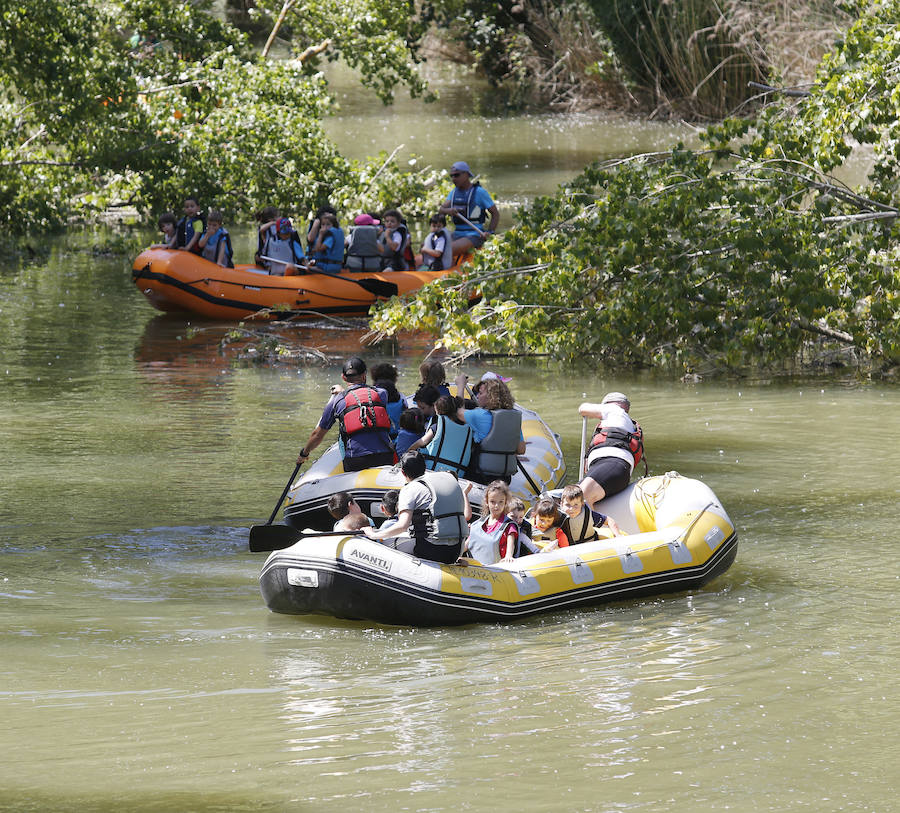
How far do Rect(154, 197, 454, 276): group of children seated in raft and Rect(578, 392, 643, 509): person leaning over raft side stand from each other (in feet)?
26.5

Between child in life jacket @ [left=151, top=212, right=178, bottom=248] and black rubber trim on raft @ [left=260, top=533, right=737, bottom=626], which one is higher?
child in life jacket @ [left=151, top=212, right=178, bottom=248]

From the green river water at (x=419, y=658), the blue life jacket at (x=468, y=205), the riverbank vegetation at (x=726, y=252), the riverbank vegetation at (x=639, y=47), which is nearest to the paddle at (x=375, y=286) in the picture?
the blue life jacket at (x=468, y=205)

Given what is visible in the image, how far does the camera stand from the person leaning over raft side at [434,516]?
799 centimetres

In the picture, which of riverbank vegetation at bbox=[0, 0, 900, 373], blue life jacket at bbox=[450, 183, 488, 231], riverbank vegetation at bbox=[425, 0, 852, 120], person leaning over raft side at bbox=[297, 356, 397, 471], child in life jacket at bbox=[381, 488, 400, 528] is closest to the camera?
child in life jacket at bbox=[381, 488, 400, 528]

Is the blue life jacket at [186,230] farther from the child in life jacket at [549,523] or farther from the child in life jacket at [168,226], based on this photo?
the child in life jacket at [549,523]

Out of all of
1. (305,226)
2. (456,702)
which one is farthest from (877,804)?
(305,226)

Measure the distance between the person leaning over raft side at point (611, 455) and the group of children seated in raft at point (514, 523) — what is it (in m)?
Result: 0.57

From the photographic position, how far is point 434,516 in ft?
26.2

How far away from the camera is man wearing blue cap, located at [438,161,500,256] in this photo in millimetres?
17812

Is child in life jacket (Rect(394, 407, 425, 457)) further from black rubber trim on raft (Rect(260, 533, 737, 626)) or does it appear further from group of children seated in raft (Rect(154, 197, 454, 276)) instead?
group of children seated in raft (Rect(154, 197, 454, 276))

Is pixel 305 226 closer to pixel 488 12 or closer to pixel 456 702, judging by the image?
pixel 456 702

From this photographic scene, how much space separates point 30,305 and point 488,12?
2413 centimetres

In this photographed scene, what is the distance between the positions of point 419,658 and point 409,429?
2384 mm

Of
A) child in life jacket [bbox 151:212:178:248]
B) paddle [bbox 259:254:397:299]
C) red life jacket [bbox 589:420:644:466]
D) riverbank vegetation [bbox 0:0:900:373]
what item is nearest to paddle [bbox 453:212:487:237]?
paddle [bbox 259:254:397:299]
